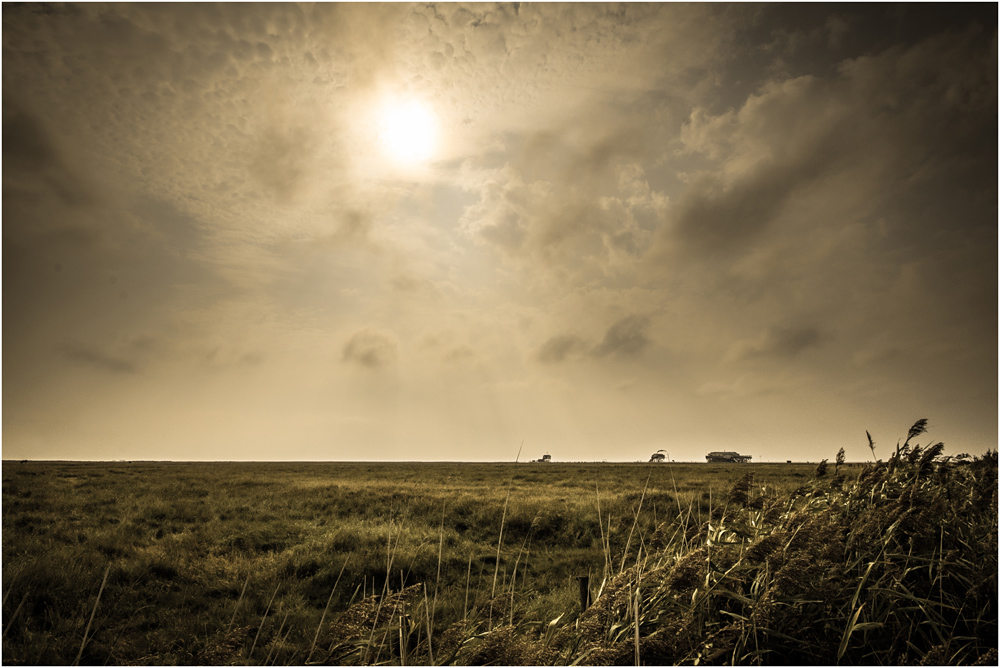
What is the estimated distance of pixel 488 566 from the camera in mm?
12305

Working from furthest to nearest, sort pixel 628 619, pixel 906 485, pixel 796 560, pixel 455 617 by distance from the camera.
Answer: pixel 455 617
pixel 906 485
pixel 628 619
pixel 796 560

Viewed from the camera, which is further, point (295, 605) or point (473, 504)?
point (473, 504)

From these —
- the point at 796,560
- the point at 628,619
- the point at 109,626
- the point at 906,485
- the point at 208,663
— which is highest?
the point at 906,485

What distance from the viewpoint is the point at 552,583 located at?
10055mm

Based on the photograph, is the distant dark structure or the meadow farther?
the distant dark structure

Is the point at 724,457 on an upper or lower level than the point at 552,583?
upper

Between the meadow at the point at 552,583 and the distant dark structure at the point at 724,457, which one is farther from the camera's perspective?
the distant dark structure at the point at 724,457

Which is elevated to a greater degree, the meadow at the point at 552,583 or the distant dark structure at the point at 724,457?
the distant dark structure at the point at 724,457

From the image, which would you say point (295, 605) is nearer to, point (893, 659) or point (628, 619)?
point (628, 619)

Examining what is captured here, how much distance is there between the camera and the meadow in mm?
3426

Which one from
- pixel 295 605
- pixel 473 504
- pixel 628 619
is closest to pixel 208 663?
pixel 628 619

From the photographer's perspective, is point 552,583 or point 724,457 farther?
point 724,457

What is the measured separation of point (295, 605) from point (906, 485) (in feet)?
32.6

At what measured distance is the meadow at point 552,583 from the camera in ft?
11.2
